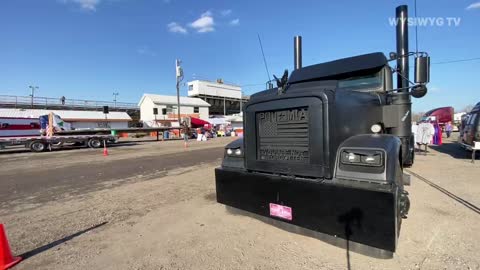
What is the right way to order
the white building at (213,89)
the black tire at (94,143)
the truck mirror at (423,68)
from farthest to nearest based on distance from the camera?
1. the white building at (213,89)
2. the black tire at (94,143)
3. the truck mirror at (423,68)

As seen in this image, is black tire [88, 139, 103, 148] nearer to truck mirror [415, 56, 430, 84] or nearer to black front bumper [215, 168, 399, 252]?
black front bumper [215, 168, 399, 252]

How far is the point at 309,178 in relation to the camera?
298cm

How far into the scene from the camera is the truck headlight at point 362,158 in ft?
8.60

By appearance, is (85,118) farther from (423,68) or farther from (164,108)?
(423,68)

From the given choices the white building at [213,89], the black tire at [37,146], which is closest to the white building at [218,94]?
the white building at [213,89]

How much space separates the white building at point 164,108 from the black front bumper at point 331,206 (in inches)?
1966

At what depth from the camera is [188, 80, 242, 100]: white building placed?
75500 millimetres

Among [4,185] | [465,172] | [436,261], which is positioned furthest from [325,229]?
[4,185]

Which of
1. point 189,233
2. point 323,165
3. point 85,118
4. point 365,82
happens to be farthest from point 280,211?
point 85,118

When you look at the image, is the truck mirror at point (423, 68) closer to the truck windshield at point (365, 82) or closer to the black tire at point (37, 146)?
the truck windshield at point (365, 82)

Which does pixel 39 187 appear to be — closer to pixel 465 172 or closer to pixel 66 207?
pixel 66 207

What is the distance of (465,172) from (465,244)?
5879 mm

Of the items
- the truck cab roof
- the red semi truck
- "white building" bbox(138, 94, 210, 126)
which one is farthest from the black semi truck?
"white building" bbox(138, 94, 210, 126)

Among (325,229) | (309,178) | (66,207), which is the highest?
(309,178)
